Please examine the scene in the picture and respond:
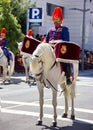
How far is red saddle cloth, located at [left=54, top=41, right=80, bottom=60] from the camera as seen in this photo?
35.0 feet

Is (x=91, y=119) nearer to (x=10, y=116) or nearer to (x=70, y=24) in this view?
(x=10, y=116)

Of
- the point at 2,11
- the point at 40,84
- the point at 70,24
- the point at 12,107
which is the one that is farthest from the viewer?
the point at 70,24

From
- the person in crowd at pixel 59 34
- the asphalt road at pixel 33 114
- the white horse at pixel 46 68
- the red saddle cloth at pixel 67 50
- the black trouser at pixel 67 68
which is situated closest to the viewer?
the white horse at pixel 46 68

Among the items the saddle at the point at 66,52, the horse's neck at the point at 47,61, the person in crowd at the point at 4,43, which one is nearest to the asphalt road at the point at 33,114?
the horse's neck at the point at 47,61

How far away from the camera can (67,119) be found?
1165 centimetres

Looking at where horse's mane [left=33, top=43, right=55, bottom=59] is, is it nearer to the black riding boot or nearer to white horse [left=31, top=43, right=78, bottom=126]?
white horse [left=31, top=43, right=78, bottom=126]

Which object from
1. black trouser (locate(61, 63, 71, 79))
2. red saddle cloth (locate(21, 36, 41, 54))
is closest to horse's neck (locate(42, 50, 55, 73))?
black trouser (locate(61, 63, 71, 79))

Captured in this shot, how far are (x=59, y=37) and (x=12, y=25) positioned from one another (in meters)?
17.9

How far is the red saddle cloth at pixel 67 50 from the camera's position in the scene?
10.7m

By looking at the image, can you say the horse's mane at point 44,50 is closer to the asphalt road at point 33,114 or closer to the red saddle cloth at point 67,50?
the red saddle cloth at point 67,50

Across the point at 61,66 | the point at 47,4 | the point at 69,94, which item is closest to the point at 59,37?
the point at 61,66

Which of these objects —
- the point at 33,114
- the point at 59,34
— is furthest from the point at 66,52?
the point at 33,114

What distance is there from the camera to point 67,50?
10828mm

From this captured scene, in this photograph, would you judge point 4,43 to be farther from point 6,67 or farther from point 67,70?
point 67,70
